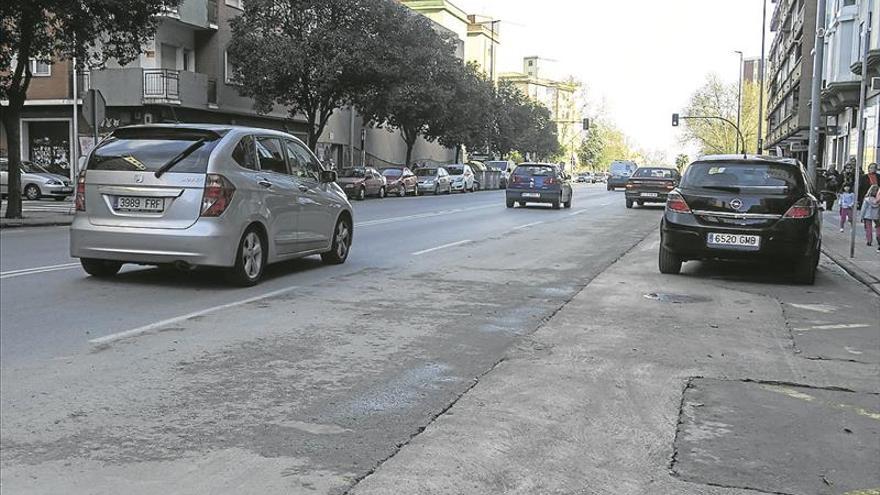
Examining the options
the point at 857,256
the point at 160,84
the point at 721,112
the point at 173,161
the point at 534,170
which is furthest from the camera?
the point at 721,112

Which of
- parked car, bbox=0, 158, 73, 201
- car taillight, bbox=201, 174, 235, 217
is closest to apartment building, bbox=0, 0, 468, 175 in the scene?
parked car, bbox=0, 158, 73, 201

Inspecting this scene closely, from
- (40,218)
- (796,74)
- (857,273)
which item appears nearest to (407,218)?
(40,218)

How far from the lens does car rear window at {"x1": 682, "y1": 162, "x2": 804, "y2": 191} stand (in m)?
10.2

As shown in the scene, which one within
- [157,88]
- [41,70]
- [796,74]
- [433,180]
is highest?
[796,74]

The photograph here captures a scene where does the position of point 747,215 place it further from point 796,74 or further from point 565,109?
point 565,109

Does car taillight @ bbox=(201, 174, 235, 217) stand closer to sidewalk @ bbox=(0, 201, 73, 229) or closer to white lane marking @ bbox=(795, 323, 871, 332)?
white lane marking @ bbox=(795, 323, 871, 332)

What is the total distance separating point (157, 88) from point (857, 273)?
25643 millimetres

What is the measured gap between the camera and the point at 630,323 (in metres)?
7.51

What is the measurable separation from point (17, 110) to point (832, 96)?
30630mm

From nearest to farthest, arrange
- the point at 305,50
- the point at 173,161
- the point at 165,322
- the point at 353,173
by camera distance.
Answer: the point at 165,322 → the point at 173,161 → the point at 305,50 → the point at 353,173

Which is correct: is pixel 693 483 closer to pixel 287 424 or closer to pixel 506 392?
pixel 506 392

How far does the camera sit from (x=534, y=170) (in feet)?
90.8

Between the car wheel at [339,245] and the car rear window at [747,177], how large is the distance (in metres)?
4.65

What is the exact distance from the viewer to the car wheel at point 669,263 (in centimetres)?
1094
